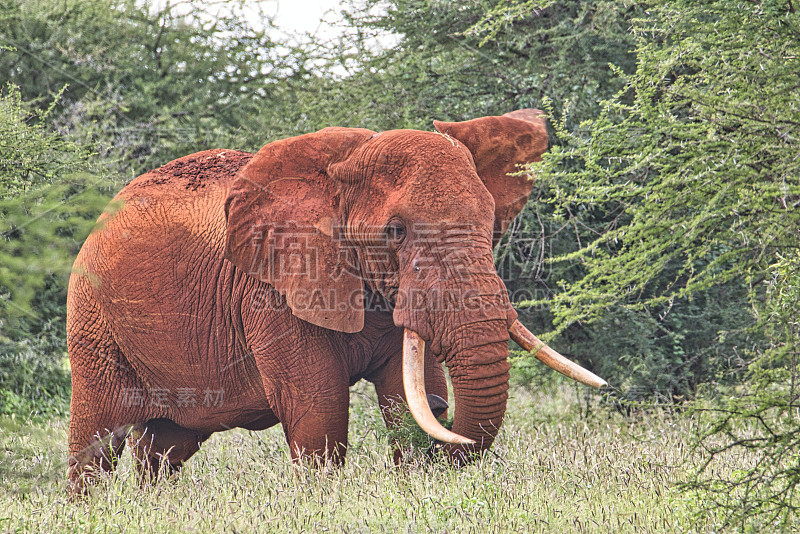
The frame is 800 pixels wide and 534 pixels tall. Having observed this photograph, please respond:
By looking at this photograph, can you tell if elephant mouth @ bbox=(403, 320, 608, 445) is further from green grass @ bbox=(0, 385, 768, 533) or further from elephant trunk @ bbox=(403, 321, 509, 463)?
green grass @ bbox=(0, 385, 768, 533)

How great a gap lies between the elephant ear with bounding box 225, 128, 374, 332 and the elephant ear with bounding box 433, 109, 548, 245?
0.80 m

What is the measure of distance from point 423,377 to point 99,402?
2.72m

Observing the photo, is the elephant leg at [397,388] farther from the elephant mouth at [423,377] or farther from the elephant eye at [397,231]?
the elephant eye at [397,231]

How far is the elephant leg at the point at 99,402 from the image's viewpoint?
6531mm

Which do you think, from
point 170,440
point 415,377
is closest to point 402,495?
point 415,377

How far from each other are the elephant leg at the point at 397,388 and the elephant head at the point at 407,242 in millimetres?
418

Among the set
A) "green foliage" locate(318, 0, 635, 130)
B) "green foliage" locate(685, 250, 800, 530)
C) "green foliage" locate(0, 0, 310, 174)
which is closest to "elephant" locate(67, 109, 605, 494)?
"green foliage" locate(685, 250, 800, 530)

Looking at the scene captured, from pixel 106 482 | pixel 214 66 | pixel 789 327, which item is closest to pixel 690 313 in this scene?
pixel 789 327

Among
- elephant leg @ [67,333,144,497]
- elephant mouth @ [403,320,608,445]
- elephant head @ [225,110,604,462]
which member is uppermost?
elephant head @ [225,110,604,462]

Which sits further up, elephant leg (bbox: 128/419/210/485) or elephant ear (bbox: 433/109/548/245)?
elephant ear (bbox: 433/109/548/245)

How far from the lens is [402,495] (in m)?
5.09

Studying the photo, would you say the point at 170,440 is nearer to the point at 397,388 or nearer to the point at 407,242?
the point at 397,388

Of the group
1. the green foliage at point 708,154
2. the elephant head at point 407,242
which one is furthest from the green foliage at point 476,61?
the elephant head at point 407,242

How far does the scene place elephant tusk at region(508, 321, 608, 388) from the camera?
5371 millimetres
